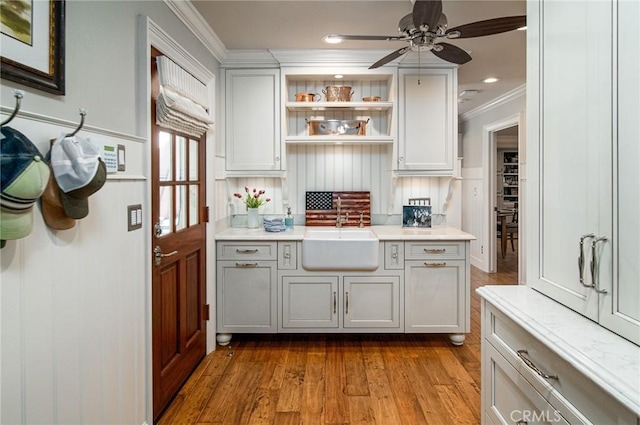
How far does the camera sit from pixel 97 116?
151 centimetres

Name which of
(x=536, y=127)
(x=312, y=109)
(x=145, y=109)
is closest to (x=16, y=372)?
(x=145, y=109)

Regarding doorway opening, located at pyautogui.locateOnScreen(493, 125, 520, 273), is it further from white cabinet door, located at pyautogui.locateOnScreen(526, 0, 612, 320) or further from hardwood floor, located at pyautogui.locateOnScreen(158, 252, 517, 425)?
white cabinet door, located at pyautogui.locateOnScreen(526, 0, 612, 320)

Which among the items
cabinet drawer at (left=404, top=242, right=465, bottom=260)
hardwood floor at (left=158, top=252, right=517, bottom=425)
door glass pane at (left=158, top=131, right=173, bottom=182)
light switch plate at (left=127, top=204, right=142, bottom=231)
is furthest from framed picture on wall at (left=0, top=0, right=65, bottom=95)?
cabinet drawer at (left=404, top=242, right=465, bottom=260)

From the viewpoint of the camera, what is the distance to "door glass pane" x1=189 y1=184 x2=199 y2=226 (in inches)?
103

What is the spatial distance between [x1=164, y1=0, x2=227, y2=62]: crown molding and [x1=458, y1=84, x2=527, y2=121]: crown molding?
3.30 meters

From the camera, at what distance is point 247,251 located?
304 cm

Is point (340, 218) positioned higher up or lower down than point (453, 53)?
lower down

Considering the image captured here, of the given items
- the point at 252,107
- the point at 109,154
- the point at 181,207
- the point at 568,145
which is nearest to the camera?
the point at 568,145

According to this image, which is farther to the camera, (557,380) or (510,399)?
(510,399)

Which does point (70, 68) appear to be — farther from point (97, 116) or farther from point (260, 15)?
point (260, 15)

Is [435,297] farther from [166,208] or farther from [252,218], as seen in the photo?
[166,208]

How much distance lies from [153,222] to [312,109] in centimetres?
201

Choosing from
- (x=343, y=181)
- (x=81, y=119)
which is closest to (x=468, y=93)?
(x=343, y=181)

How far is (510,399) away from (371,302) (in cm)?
170
